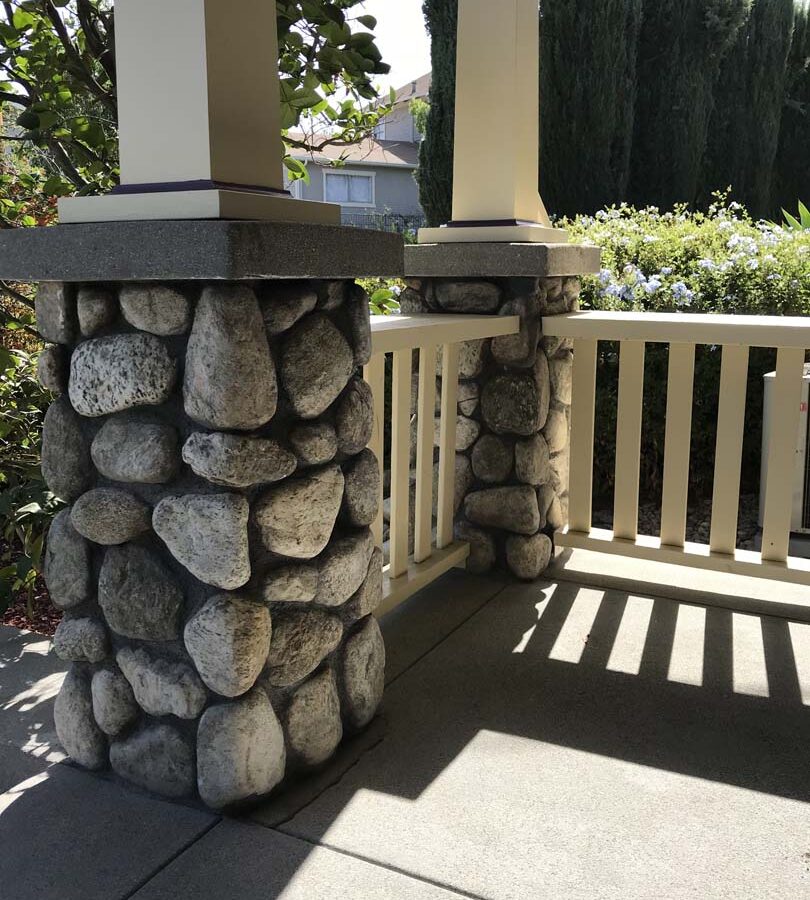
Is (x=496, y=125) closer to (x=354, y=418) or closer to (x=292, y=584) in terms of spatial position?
(x=354, y=418)

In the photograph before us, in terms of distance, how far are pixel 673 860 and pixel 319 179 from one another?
21831 mm

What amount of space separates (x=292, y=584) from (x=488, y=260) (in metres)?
1.65

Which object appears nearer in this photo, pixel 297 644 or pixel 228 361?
pixel 228 361

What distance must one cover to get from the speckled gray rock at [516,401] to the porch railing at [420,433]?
0.51 feet

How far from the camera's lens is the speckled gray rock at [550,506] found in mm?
3371

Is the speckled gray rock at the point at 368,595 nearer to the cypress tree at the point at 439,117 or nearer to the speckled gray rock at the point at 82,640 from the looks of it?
the speckled gray rock at the point at 82,640

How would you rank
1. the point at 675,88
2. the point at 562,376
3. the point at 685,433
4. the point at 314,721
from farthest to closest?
the point at 675,88 < the point at 562,376 < the point at 685,433 < the point at 314,721

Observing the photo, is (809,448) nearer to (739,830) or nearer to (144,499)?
(739,830)

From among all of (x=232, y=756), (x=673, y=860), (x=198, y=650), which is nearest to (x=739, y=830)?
(x=673, y=860)

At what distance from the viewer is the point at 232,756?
1870mm

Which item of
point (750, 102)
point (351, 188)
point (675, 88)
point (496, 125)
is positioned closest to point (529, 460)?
point (496, 125)

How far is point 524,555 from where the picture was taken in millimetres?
3291

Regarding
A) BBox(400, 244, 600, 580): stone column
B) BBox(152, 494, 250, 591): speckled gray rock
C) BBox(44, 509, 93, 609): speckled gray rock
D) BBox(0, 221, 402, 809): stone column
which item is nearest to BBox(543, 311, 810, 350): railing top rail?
BBox(400, 244, 600, 580): stone column

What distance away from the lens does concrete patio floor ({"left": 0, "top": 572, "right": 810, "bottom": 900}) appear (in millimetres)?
1720
